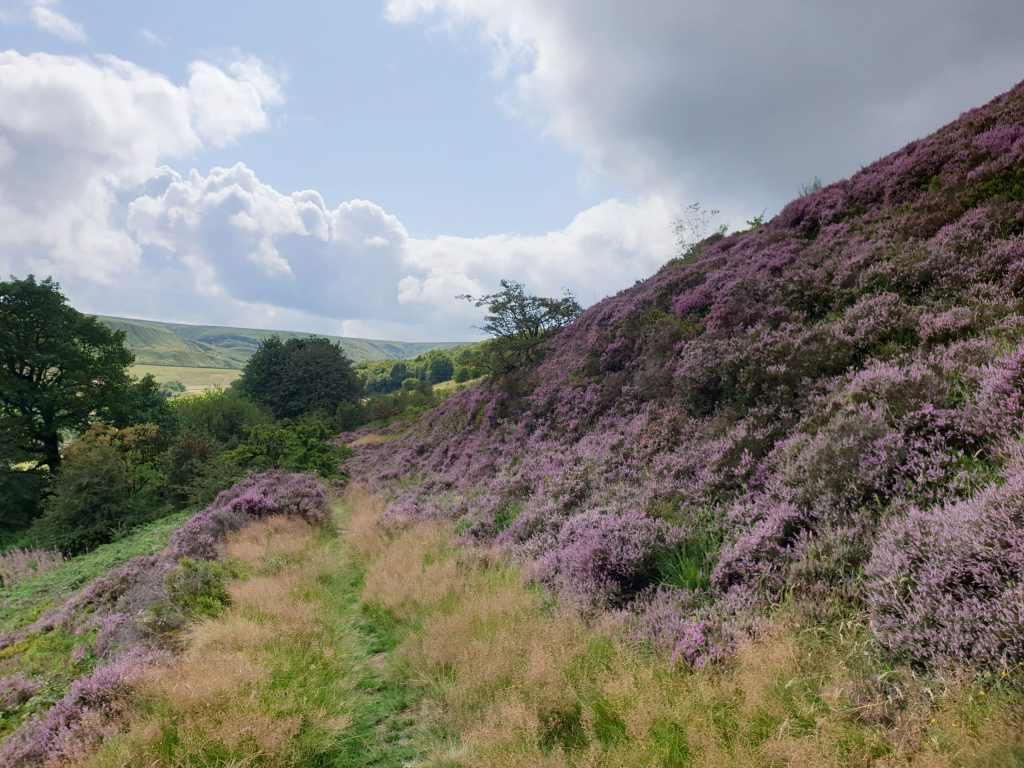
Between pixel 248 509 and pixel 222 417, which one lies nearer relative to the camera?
pixel 248 509

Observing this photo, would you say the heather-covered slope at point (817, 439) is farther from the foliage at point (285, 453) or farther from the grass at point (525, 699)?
the foliage at point (285, 453)

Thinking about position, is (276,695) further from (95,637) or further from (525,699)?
(95,637)

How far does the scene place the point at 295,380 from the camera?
4788 centimetres

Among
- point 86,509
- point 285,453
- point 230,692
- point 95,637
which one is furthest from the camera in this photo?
point 285,453

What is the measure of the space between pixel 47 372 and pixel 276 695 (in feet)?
114

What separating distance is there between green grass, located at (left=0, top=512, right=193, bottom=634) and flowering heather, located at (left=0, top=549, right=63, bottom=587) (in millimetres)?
627

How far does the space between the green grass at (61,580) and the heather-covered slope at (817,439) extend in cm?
778

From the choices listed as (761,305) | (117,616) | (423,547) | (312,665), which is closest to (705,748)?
(312,665)

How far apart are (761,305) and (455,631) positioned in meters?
10.4

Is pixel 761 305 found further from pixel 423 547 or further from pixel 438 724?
pixel 438 724

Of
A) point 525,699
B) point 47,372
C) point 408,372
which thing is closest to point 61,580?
point 525,699

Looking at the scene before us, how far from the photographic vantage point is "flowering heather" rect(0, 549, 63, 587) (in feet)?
46.7

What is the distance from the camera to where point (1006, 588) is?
10.1 ft

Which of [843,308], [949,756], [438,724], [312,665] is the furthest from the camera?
[843,308]
